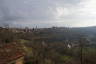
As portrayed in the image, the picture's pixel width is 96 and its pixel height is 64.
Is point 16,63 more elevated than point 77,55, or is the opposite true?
point 16,63

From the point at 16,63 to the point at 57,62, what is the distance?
14282 millimetres

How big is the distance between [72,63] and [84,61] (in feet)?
7.59

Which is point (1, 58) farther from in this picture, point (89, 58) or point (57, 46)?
point (57, 46)

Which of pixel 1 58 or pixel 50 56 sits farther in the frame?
pixel 50 56

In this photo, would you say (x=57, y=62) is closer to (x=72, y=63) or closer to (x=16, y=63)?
(x=72, y=63)

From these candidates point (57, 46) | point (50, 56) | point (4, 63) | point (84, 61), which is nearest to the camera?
point (4, 63)

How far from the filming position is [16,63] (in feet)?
54.4

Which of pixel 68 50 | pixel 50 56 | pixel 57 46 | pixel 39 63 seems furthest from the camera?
pixel 57 46

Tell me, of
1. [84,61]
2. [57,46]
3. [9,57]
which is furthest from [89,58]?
[9,57]

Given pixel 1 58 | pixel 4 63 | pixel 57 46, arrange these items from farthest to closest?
pixel 57 46 < pixel 1 58 < pixel 4 63

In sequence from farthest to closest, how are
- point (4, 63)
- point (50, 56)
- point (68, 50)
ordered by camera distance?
point (68, 50), point (50, 56), point (4, 63)

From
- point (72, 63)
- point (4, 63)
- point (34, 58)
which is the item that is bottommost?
point (72, 63)


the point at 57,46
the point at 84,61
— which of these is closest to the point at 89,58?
the point at 84,61

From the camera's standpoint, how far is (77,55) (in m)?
35.7
